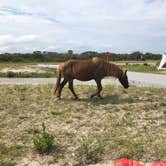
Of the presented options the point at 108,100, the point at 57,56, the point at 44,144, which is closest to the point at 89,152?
the point at 44,144

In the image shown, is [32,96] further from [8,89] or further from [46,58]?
[46,58]

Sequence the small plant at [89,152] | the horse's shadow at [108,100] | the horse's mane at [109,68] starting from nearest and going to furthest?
the small plant at [89,152] → the horse's shadow at [108,100] → the horse's mane at [109,68]

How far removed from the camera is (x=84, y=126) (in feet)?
Answer: 22.9

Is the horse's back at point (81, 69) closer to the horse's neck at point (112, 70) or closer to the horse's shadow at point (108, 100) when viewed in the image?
the horse's neck at point (112, 70)

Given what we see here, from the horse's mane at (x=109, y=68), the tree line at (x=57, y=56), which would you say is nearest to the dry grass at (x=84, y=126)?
the horse's mane at (x=109, y=68)

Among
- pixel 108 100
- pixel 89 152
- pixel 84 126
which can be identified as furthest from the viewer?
pixel 108 100

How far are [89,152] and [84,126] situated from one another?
5.40ft

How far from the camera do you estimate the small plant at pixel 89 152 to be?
17.0 feet

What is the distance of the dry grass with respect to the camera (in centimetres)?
539

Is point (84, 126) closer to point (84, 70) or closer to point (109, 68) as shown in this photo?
point (84, 70)

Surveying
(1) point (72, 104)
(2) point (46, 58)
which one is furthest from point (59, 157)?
(2) point (46, 58)

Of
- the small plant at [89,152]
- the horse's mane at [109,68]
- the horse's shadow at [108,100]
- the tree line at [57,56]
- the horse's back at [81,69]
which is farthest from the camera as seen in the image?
the tree line at [57,56]

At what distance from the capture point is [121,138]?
6121 millimetres

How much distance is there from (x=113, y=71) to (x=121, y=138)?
4.52 meters
